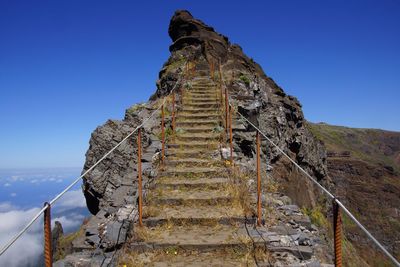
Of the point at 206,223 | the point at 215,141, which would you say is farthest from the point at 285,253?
the point at 215,141

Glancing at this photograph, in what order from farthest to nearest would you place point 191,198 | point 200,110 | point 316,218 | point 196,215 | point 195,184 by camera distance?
point 200,110, point 316,218, point 195,184, point 191,198, point 196,215

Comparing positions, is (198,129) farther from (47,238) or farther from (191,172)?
(47,238)

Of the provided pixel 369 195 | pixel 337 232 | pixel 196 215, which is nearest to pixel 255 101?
pixel 196 215

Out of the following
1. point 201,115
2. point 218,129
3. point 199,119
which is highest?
point 201,115

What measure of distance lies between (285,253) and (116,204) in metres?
4.17

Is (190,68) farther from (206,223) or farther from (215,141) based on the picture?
(206,223)

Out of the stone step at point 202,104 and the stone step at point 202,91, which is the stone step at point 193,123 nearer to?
the stone step at point 202,104

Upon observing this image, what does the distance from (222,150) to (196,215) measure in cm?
377

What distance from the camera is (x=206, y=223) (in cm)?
664

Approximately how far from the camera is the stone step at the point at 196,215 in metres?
6.64

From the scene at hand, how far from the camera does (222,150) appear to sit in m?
10.4

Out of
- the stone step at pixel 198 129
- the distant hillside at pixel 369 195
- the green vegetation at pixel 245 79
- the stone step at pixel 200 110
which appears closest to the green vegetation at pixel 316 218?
the stone step at pixel 198 129

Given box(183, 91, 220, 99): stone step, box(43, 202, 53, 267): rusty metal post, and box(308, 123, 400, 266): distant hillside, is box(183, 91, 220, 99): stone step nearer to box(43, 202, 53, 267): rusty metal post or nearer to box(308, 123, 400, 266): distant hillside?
box(43, 202, 53, 267): rusty metal post

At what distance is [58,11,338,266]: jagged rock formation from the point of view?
6.18 meters
